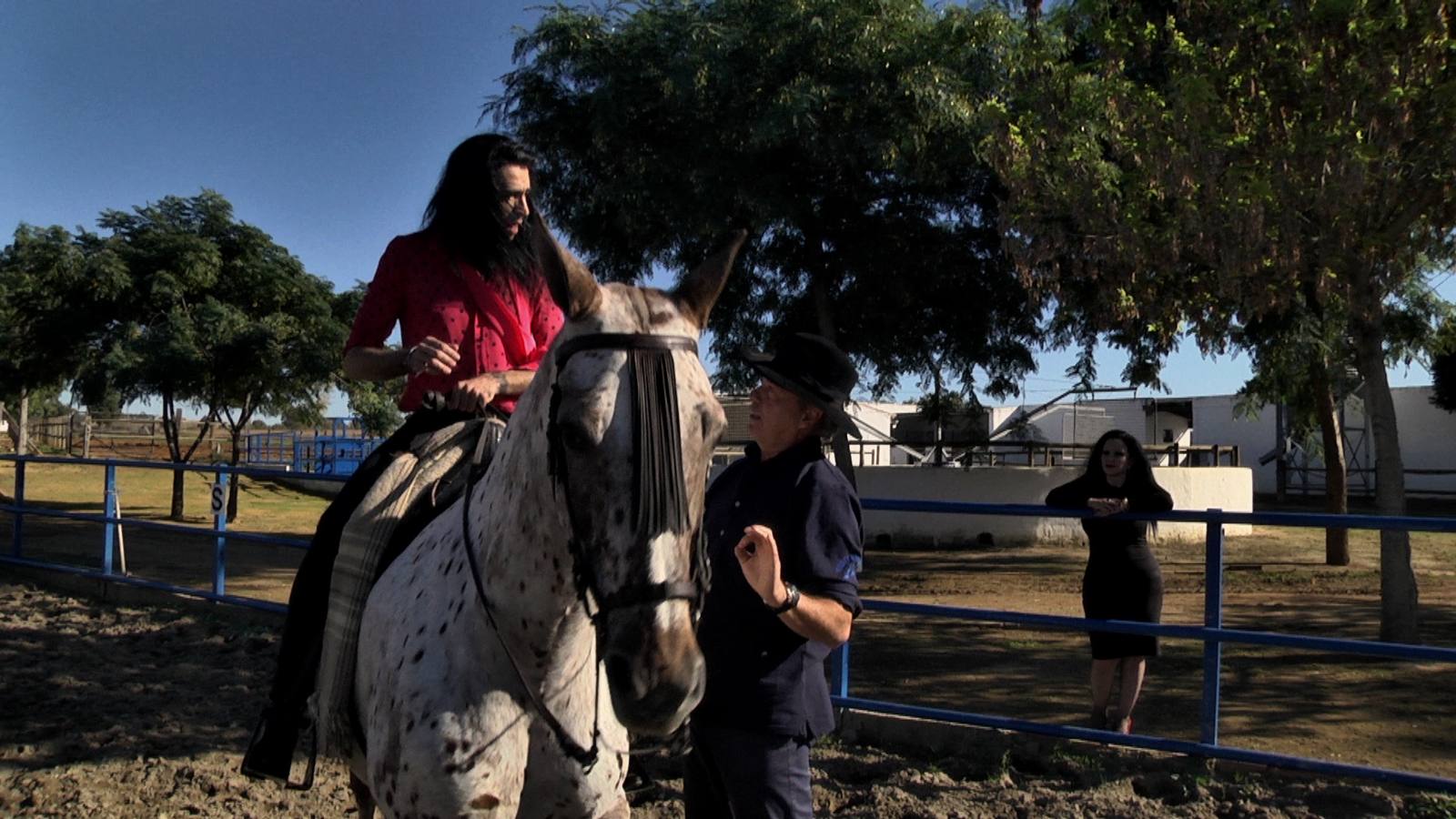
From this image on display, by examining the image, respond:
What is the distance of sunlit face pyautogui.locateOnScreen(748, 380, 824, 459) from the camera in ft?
→ 7.52

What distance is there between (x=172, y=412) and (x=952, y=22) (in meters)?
14.9

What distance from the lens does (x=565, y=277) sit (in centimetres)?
170

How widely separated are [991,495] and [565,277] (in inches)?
596

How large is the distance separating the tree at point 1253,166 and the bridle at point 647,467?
261 inches

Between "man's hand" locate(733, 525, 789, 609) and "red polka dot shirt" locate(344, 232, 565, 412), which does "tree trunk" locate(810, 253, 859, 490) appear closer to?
"red polka dot shirt" locate(344, 232, 565, 412)

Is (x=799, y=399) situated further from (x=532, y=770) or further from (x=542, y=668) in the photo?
(x=532, y=770)

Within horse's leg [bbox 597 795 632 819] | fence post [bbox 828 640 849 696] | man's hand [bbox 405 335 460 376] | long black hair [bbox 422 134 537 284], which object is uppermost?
long black hair [bbox 422 134 537 284]

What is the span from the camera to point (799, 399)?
228 cm

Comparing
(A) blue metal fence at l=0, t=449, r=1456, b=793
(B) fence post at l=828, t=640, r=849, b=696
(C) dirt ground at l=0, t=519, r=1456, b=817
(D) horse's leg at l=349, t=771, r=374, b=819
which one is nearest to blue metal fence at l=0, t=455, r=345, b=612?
(C) dirt ground at l=0, t=519, r=1456, b=817

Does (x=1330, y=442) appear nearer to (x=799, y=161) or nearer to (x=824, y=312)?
(x=824, y=312)

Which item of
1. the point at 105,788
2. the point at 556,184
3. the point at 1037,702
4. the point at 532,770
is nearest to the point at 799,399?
the point at 532,770

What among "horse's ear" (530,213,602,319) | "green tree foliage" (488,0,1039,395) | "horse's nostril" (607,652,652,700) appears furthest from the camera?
"green tree foliage" (488,0,1039,395)

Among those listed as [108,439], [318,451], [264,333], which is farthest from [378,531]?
[108,439]

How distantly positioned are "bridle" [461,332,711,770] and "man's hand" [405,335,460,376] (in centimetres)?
73
